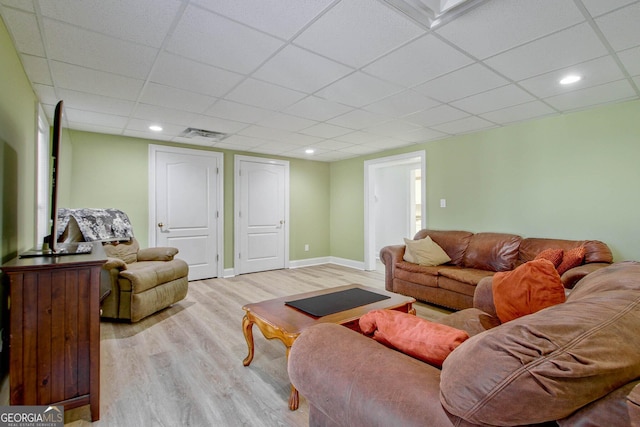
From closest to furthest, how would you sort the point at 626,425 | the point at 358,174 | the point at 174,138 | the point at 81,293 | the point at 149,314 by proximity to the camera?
1. the point at 626,425
2. the point at 81,293
3. the point at 149,314
4. the point at 174,138
5. the point at 358,174

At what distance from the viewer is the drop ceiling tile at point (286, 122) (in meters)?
3.45

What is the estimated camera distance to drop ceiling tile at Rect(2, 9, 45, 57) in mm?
1668

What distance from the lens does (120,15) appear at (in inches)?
65.6

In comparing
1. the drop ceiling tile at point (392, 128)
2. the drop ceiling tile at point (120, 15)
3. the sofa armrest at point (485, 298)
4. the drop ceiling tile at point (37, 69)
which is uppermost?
the drop ceiling tile at point (392, 128)

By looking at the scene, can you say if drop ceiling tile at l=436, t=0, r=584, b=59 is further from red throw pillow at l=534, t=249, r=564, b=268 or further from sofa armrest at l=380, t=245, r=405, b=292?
sofa armrest at l=380, t=245, r=405, b=292

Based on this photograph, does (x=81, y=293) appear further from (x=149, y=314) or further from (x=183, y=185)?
(x=183, y=185)

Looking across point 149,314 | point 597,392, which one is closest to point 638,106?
point 597,392

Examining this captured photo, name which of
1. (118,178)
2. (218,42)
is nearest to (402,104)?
(218,42)

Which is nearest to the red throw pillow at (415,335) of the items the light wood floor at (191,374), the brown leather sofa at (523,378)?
the brown leather sofa at (523,378)

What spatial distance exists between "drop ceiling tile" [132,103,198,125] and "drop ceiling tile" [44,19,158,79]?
82 cm

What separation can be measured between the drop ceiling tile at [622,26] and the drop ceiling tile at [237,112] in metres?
2.70

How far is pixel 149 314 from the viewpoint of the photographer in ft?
10.5

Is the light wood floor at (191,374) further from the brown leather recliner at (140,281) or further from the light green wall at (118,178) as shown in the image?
the light green wall at (118,178)

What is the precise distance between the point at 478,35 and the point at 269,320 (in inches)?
87.6
